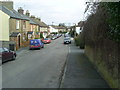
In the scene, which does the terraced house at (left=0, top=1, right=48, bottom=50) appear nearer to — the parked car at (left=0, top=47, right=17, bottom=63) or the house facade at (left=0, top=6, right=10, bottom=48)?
the house facade at (left=0, top=6, right=10, bottom=48)

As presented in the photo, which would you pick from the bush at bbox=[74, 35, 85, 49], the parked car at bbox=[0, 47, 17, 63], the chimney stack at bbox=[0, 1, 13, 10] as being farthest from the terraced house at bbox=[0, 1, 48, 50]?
the parked car at bbox=[0, 47, 17, 63]

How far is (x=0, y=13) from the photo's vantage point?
28828 millimetres

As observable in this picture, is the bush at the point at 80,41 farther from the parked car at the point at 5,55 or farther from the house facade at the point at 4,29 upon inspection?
the house facade at the point at 4,29

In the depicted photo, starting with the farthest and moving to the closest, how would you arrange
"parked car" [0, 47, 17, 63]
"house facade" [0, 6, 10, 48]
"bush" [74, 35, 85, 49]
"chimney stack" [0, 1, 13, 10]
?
"chimney stack" [0, 1, 13, 10] → "house facade" [0, 6, 10, 48] → "bush" [74, 35, 85, 49] → "parked car" [0, 47, 17, 63]

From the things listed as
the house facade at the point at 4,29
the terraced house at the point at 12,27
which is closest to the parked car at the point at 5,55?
the terraced house at the point at 12,27

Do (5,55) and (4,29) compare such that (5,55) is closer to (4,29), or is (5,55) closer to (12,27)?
(4,29)

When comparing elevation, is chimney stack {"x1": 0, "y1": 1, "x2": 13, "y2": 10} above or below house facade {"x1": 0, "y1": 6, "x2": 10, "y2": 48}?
above

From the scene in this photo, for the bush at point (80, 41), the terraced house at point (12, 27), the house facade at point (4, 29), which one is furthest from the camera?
the terraced house at point (12, 27)

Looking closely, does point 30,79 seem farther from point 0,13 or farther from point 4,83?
point 0,13

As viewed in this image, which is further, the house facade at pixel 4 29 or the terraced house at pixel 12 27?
the terraced house at pixel 12 27

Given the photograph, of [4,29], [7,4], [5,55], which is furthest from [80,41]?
[7,4]

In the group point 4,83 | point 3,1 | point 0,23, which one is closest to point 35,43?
point 0,23

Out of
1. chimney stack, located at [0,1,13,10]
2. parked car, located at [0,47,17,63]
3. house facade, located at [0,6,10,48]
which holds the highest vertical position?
chimney stack, located at [0,1,13,10]

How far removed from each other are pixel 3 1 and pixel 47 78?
28728 millimetres
